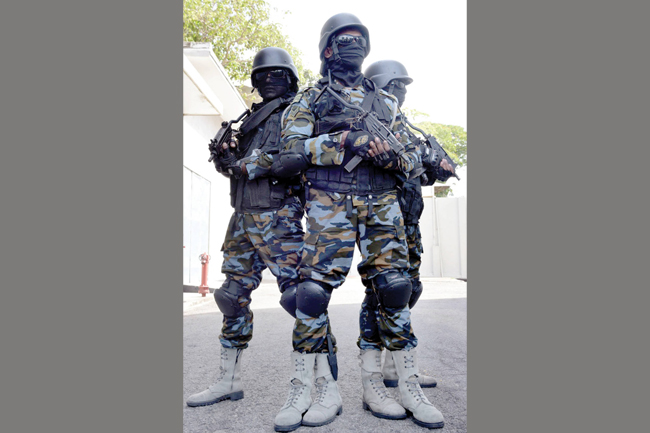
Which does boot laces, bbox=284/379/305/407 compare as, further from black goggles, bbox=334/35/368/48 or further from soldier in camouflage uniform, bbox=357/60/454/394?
black goggles, bbox=334/35/368/48

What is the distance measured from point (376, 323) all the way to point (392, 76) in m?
2.08

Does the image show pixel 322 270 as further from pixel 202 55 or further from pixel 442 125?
pixel 202 55

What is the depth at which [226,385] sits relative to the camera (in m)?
2.88

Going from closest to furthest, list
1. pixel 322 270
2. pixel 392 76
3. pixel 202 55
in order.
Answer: pixel 322 270 → pixel 392 76 → pixel 202 55

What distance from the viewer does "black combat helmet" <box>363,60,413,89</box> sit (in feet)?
12.2

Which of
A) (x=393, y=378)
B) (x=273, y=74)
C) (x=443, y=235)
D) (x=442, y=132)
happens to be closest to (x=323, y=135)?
(x=273, y=74)

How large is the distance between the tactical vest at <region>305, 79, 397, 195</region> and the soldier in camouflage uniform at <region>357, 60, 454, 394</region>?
0.87ft

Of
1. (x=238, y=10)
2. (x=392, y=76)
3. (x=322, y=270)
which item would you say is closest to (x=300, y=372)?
(x=322, y=270)

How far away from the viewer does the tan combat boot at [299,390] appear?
7.86 ft

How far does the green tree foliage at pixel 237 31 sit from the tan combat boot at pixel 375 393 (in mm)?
2469

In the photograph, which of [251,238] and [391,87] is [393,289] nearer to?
[251,238]

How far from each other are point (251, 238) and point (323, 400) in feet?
3.60

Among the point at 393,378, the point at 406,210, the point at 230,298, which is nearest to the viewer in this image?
the point at 230,298

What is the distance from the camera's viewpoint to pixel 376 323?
297 centimetres
